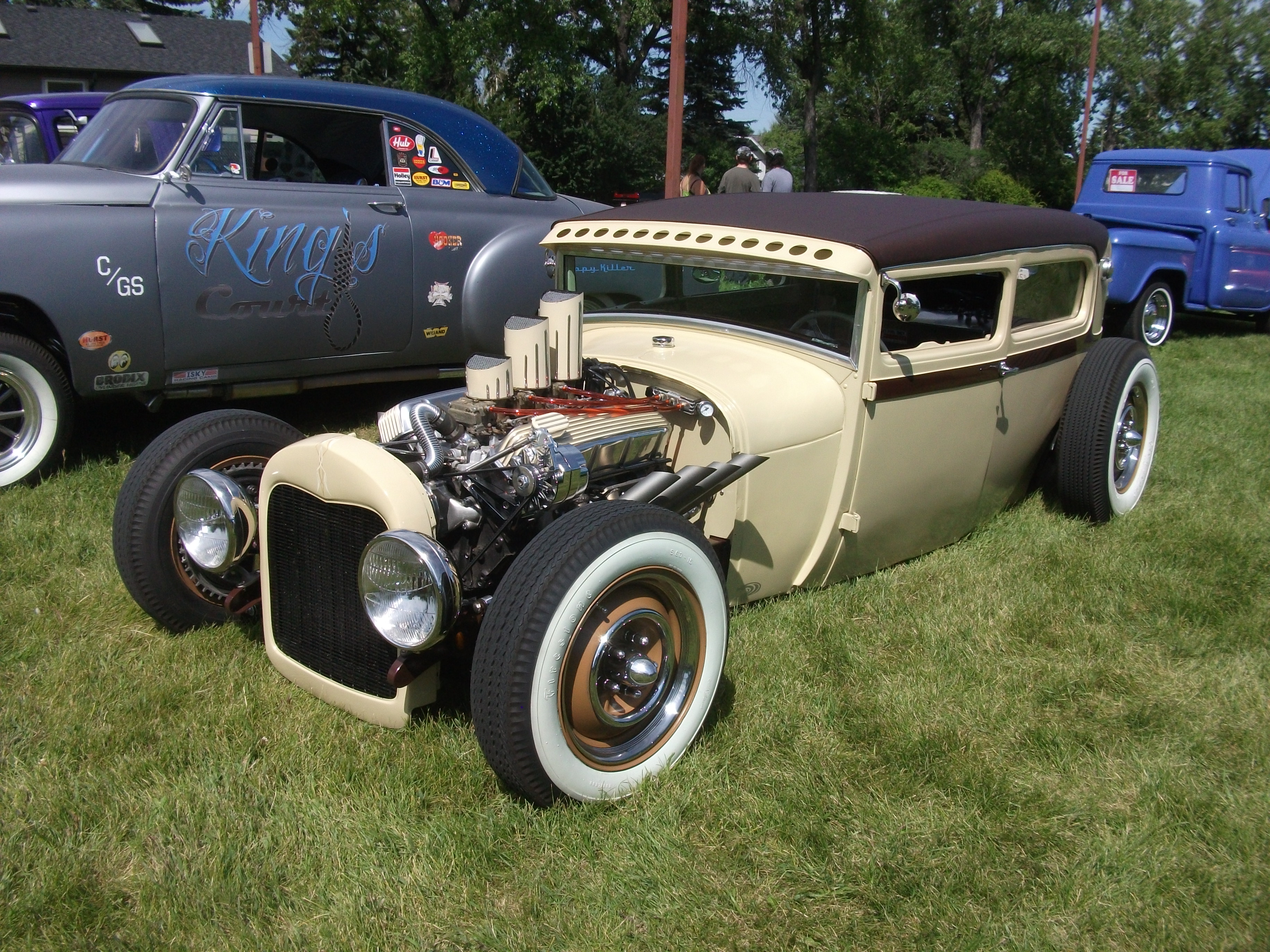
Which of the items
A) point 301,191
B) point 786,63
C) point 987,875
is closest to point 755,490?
point 987,875

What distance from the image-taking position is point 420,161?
564cm

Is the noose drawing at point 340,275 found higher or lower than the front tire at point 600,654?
higher

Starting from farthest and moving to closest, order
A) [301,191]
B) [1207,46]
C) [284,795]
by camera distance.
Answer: [1207,46] → [301,191] → [284,795]

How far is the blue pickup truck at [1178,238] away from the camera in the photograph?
28.8 ft

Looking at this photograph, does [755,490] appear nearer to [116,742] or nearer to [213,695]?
[213,695]

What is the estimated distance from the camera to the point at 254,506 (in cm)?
284

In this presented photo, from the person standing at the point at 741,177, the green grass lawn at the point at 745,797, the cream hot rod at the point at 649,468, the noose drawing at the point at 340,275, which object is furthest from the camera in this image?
the person standing at the point at 741,177

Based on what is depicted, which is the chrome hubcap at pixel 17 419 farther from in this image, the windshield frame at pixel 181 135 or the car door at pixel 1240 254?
the car door at pixel 1240 254

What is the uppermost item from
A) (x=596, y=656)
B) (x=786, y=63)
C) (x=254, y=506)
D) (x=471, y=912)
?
(x=786, y=63)

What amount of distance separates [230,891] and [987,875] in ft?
5.40

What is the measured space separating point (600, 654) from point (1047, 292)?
2.72 m

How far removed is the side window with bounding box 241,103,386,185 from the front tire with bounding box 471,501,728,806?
3703mm

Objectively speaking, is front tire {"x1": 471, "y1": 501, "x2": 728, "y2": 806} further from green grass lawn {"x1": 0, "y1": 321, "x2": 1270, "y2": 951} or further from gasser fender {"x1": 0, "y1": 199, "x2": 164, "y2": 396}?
gasser fender {"x1": 0, "y1": 199, "x2": 164, "y2": 396}

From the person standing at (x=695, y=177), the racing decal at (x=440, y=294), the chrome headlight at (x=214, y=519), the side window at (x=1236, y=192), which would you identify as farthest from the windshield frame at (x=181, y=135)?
the side window at (x=1236, y=192)
